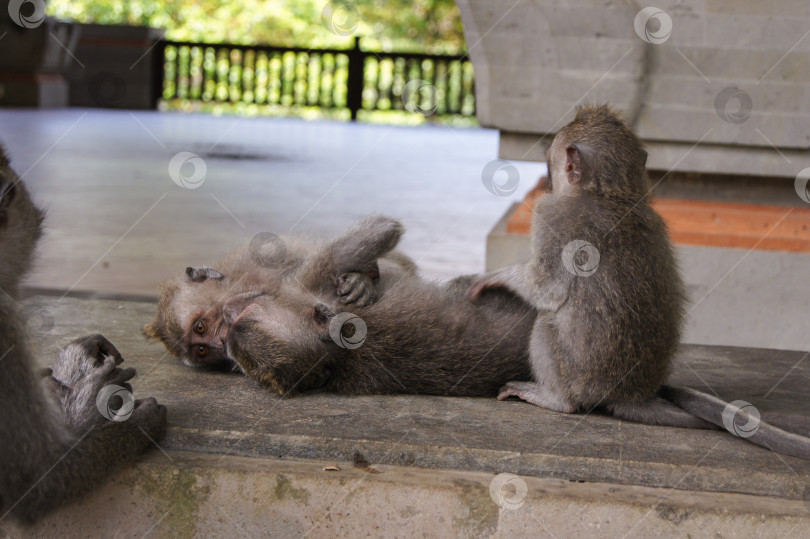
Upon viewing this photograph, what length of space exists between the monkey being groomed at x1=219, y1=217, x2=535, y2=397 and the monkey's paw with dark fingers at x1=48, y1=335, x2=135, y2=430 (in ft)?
1.36

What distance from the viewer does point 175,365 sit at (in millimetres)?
3707

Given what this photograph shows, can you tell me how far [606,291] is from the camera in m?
3.03

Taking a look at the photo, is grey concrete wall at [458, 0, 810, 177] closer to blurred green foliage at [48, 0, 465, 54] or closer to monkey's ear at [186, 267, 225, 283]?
monkey's ear at [186, 267, 225, 283]

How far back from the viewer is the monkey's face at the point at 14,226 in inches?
104

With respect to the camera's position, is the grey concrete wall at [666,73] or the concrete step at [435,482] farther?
the grey concrete wall at [666,73]

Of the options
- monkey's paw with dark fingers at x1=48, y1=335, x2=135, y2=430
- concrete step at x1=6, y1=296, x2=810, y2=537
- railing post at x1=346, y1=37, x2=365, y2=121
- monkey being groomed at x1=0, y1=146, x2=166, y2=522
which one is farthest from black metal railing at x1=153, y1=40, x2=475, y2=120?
monkey being groomed at x1=0, y1=146, x2=166, y2=522

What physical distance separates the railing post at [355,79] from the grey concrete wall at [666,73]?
19114 millimetres

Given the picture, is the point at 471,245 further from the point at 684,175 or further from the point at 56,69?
the point at 56,69

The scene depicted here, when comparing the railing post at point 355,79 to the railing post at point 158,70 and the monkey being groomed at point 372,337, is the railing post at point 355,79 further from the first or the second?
the monkey being groomed at point 372,337

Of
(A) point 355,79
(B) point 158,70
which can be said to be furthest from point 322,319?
(B) point 158,70

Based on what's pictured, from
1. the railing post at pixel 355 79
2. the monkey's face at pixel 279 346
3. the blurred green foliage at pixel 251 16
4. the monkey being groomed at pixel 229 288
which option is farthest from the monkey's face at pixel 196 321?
the blurred green foliage at pixel 251 16

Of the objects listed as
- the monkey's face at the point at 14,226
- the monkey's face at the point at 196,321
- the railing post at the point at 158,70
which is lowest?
the railing post at the point at 158,70

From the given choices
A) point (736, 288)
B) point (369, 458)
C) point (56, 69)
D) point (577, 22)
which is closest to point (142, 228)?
point (577, 22)

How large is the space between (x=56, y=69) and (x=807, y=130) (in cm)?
1923
